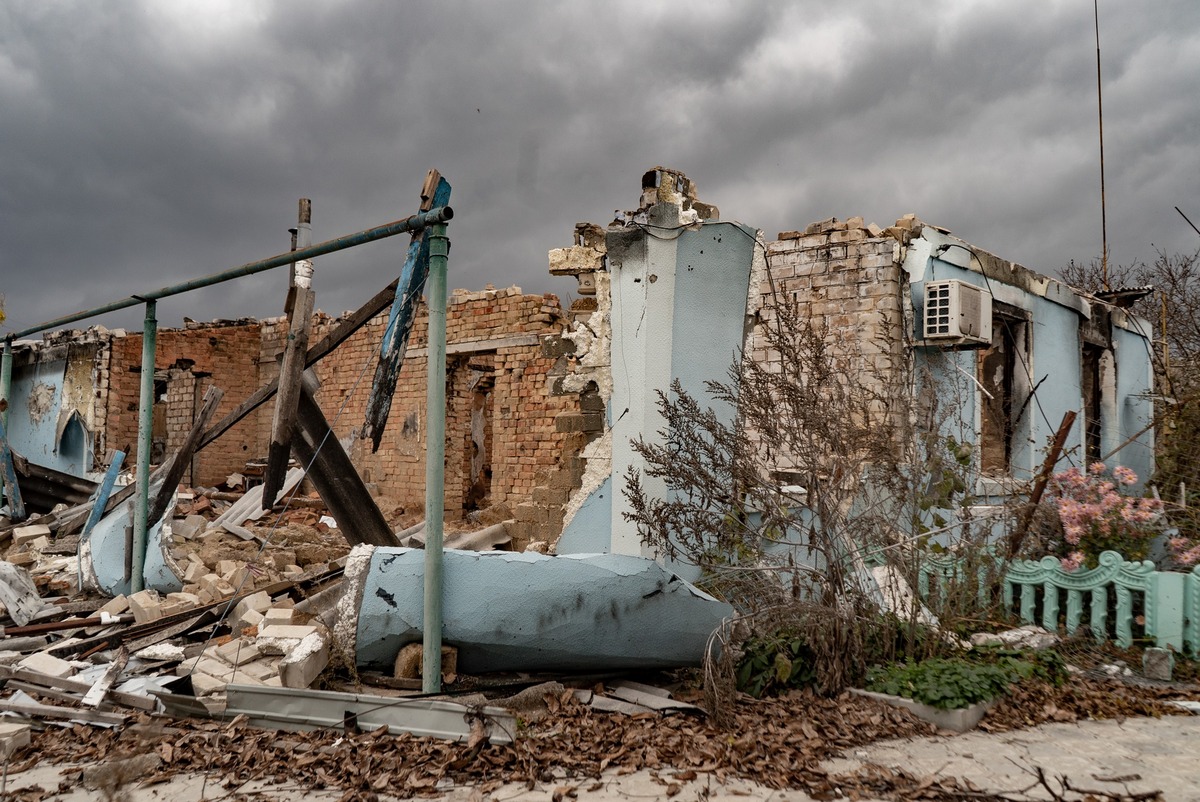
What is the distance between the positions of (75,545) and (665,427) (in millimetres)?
6075

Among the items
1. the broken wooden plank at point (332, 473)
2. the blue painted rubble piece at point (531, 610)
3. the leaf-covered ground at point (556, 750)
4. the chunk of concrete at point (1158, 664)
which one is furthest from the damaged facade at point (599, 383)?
the chunk of concrete at point (1158, 664)

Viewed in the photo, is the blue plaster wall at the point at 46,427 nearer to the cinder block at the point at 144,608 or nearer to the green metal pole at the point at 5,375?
the green metal pole at the point at 5,375

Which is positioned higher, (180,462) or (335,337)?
(335,337)

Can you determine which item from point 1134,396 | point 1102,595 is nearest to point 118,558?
point 1102,595

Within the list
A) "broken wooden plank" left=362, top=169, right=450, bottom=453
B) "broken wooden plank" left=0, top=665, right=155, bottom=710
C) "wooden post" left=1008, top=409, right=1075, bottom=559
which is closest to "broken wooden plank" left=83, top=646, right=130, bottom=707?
"broken wooden plank" left=0, top=665, right=155, bottom=710

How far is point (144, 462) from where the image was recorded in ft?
22.5

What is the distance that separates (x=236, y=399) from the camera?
50.5 ft

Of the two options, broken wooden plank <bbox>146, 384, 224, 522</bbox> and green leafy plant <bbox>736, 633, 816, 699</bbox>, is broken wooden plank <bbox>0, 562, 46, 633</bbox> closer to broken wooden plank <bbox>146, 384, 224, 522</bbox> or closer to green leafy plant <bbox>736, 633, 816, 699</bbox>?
broken wooden plank <bbox>146, 384, 224, 522</bbox>

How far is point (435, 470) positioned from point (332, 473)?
5.62ft

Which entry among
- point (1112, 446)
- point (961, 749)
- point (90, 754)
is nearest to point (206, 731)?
point (90, 754)

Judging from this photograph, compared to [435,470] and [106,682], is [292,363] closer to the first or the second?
[435,470]

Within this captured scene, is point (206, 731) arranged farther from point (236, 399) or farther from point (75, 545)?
point (236, 399)

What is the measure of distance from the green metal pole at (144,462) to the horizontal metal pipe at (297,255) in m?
0.26

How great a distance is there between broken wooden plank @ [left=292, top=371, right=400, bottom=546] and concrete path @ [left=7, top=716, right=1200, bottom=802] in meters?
2.22
